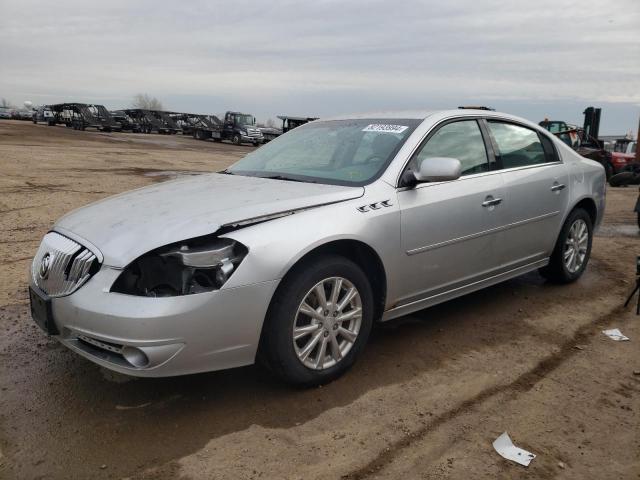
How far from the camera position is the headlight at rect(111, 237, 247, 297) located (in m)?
2.71

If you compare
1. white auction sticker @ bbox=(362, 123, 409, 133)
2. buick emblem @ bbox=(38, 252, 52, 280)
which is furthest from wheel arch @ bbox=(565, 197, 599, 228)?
buick emblem @ bbox=(38, 252, 52, 280)

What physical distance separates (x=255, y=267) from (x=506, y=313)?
2547mm

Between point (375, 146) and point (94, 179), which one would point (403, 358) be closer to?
point (375, 146)

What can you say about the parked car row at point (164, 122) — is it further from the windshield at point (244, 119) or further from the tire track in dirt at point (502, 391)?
the tire track in dirt at point (502, 391)

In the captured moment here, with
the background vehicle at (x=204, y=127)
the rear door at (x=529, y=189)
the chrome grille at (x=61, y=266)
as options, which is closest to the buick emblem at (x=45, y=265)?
the chrome grille at (x=61, y=266)

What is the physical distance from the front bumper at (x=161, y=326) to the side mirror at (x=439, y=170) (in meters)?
1.26

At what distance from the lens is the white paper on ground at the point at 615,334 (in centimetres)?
404

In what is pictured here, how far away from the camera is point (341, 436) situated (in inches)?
108

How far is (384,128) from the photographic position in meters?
3.97

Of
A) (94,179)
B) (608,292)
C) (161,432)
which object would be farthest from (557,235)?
(94,179)

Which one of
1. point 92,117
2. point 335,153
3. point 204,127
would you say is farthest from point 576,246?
point 92,117

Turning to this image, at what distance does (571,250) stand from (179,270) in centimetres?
381

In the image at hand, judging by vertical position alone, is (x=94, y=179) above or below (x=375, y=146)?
below

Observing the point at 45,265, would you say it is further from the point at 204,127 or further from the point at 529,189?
the point at 204,127
